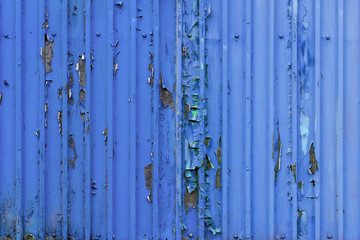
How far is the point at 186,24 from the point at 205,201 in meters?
0.97

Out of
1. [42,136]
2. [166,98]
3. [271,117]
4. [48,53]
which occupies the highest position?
[48,53]

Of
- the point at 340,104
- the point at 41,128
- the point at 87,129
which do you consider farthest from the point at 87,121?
the point at 340,104

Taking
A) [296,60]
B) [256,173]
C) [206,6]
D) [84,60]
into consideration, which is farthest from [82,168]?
[296,60]

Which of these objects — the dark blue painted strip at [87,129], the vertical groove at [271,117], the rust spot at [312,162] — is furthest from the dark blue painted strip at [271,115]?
the dark blue painted strip at [87,129]

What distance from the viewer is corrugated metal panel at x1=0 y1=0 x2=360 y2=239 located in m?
2.46

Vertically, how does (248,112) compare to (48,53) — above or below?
below

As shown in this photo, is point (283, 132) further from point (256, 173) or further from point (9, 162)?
point (9, 162)

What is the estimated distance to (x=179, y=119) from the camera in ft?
8.20

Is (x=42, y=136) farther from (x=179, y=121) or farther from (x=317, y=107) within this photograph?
(x=317, y=107)

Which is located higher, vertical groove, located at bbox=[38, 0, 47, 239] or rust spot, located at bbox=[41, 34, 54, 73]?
rust spot, located at bbox=[41, 34, 54, 73]

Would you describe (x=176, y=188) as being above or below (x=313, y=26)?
below

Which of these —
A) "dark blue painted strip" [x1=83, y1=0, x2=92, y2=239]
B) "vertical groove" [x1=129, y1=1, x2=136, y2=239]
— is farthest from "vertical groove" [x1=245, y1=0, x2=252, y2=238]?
"dark blue painted strip" [x1=83, y1=0, x2=92, y2=239]

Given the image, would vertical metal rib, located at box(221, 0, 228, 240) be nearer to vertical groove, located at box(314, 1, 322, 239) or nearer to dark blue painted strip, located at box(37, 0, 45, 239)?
vertical groove, located at box(314, 1, 322, 239)

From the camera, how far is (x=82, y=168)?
246 centimetres
